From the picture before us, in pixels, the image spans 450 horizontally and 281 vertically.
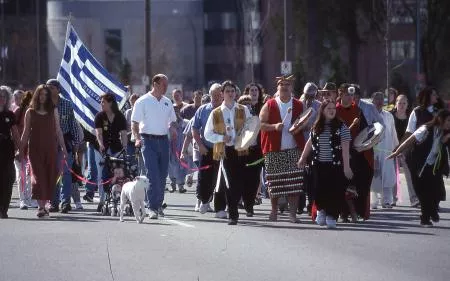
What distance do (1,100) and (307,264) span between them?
7.53 meters

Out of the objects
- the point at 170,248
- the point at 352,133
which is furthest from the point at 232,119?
the point at 170,248

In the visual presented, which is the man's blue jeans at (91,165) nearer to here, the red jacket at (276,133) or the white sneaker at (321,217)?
the red jacket at (276,133)

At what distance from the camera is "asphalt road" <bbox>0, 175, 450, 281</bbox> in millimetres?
12766

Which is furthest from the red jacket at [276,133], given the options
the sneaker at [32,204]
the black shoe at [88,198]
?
the black shoe at [88,198]

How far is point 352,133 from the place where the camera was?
18.8 meters

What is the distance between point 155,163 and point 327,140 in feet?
8.20

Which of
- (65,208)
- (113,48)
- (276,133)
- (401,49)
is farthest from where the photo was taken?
(113,48)

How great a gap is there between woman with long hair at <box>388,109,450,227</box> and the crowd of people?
1cm

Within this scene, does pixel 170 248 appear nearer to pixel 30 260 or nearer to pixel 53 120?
pixel 30 260

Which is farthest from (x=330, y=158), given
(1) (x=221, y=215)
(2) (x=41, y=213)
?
(2) (x=41, y=213)

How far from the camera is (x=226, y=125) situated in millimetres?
18547

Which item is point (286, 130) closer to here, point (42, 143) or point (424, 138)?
point (424, 138)

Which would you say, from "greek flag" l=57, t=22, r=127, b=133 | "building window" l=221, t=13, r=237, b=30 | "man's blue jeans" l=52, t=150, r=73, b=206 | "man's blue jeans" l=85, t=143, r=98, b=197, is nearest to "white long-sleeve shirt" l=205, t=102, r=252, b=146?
"man's blue jeans" l=52, t=150, r=73, b=206

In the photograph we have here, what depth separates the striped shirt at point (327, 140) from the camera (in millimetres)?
17703
